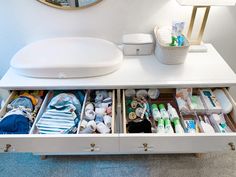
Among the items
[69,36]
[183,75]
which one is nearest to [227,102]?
[183,75]

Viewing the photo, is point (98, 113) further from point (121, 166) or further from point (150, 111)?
point (121, 166)

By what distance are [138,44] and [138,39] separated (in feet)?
0.11

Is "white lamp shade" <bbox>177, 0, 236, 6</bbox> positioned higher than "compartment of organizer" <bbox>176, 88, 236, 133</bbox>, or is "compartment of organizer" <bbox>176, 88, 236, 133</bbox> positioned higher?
"white lamp shade" <bbox>177, 0, 236, 6</bbox>

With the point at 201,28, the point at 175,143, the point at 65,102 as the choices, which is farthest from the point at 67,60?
the point at 201,28

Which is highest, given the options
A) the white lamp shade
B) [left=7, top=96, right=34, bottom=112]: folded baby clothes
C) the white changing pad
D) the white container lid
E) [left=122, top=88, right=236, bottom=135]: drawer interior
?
the white lamp shade

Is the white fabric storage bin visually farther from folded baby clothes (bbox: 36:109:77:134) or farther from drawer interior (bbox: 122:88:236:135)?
folded baby clothes (bbox: 36:109:77:134)

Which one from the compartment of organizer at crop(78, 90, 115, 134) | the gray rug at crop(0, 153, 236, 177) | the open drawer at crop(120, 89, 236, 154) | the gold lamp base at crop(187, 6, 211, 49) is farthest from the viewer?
the gray rug at crop(0, 153, 236, 177)

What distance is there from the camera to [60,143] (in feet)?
2.82

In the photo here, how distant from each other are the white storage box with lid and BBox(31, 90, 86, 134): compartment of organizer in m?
0.37

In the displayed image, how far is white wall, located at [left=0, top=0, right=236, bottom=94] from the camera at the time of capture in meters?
1.13

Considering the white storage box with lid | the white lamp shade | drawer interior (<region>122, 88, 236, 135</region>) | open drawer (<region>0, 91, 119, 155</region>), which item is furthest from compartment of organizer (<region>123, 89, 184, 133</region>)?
the white lamp shade

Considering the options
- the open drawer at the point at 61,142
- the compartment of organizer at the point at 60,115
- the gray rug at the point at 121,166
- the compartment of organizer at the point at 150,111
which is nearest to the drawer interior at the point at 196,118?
the compartment of organizer at the point at 150,111

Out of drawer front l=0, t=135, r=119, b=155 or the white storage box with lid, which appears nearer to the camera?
drawer front l=0, t=135, r=119, b=155

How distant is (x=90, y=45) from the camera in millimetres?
1146
